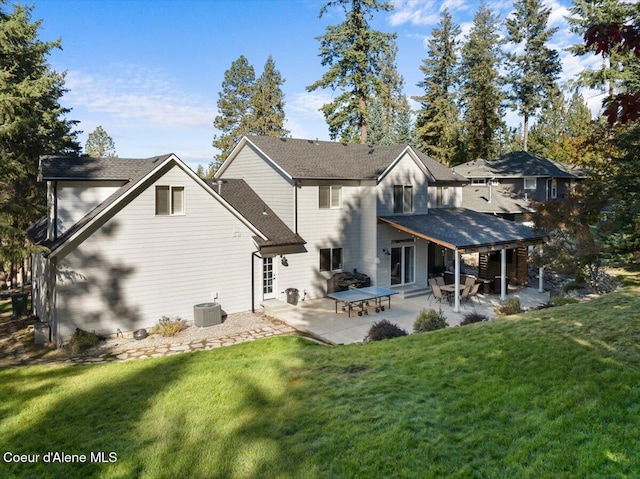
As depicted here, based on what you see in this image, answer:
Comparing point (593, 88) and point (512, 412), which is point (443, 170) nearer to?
point (593, 88)

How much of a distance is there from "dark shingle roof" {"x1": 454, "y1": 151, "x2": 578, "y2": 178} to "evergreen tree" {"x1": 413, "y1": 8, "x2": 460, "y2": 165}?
5.39 metres

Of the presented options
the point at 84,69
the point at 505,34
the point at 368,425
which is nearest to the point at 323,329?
the point at 368,425

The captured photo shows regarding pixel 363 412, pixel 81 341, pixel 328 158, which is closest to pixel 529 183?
pixel 328 158

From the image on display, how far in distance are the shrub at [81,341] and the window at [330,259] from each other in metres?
10.3

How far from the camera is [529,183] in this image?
122 ft

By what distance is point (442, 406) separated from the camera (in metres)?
6.19

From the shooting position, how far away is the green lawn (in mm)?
4863

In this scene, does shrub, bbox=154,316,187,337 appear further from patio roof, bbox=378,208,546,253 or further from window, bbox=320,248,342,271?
patio roof, bbox=378,208,546,253

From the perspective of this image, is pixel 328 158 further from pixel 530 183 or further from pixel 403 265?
pixel 530 183

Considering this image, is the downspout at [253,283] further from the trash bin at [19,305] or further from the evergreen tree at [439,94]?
the evergreen tree at [439,94]

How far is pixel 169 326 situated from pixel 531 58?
4672 cm

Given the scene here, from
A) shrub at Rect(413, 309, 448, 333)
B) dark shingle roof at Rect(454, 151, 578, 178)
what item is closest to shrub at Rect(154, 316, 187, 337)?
shrub at Rect(413, 309, 448, 333)

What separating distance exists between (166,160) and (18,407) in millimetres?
9805

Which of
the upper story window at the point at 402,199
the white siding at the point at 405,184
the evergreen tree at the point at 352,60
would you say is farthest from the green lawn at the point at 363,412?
the evergreen tree at the point at 352,60
